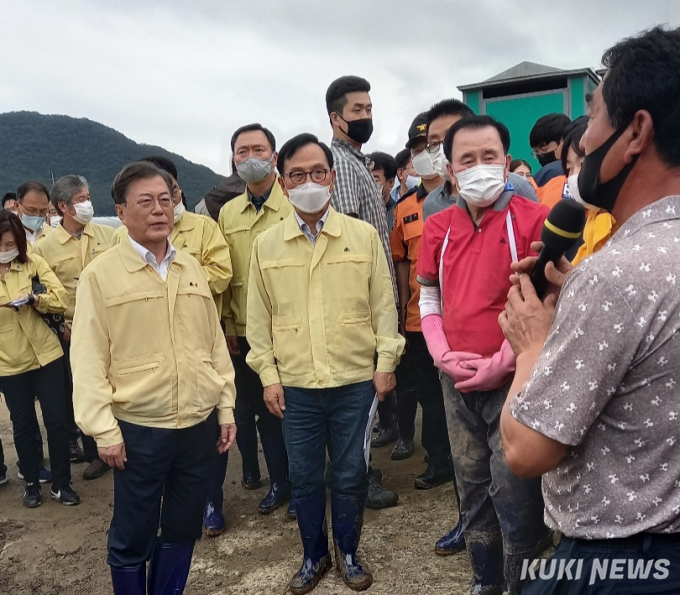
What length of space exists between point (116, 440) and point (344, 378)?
1.09m

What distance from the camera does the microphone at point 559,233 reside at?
4.54 feet

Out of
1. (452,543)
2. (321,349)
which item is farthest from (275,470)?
(321,349)

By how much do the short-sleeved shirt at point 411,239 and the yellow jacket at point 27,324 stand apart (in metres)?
2.53

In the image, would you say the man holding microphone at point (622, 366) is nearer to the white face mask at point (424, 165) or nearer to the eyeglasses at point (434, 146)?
the eyeglasses at point (434, 146)

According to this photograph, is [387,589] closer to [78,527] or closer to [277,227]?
[277,227]

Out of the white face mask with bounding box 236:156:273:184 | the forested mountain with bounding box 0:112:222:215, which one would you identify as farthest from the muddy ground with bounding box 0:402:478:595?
the forested mountain with bounding box 0:112:222:215

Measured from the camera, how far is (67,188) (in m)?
4.93

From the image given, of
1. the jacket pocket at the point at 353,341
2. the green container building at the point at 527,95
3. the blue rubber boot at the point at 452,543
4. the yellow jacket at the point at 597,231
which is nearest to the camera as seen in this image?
the yellow jacket at the point at 597,231

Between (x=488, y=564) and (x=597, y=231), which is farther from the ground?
(x=597, y=231)

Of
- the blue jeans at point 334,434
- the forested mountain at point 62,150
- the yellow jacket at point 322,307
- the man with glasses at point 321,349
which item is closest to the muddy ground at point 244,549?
the man with glasses at point 321,349

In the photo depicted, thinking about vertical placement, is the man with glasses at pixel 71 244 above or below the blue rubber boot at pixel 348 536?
above

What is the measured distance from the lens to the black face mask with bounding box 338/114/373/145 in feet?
13.2

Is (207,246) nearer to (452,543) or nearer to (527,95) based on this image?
(452,543)

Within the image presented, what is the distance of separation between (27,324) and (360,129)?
2764mm
